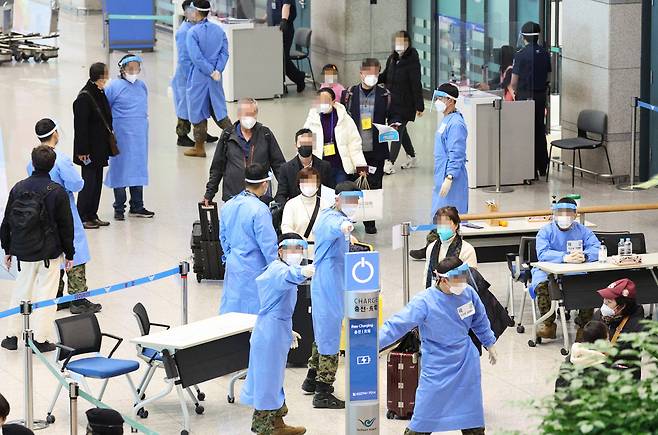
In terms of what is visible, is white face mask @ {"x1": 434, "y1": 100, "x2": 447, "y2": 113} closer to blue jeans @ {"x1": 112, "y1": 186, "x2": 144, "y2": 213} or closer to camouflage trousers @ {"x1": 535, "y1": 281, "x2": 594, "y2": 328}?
camouflage trousers @ {"x1": 535, "y1": 281, "x2": 594, "y2": 328}

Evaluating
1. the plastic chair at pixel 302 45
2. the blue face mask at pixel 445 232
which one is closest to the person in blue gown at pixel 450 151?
the blue face mask at pixel 445 232

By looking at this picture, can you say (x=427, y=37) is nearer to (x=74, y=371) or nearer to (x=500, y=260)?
(x=500, y=260)

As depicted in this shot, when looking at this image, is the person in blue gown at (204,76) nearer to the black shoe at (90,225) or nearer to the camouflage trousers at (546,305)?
the black shoe at (90,225)

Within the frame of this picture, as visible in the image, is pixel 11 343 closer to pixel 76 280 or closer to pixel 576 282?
pixel 76 280

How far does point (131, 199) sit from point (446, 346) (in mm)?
7580

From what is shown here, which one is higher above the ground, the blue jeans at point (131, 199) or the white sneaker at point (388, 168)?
the white sneaker at point (388, 168)

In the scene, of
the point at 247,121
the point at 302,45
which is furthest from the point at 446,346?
the point at 302,45

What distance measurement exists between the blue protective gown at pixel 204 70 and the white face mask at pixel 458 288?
1012cm

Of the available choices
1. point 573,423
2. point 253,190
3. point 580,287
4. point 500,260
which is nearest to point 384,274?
point 500,260

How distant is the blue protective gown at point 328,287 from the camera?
11.2 meters

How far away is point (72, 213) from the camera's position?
1303 centimetres

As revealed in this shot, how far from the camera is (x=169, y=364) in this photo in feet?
35.0

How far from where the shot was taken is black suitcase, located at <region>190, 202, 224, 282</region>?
14.3 meters

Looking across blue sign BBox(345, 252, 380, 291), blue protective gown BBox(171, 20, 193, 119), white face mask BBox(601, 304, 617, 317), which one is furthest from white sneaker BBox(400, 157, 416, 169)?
blue sign BBox(345, 252, 380, 291)
